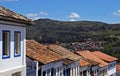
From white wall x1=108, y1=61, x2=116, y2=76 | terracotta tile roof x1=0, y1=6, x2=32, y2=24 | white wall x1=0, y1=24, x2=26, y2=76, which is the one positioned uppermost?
terracotta tile roof x1=0, y1=6, x2=32, y2=24

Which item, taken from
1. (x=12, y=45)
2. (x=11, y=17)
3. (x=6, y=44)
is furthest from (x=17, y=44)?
(x=11, y=17)

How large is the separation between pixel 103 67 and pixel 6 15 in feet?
126

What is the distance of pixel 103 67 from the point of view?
2105 inches

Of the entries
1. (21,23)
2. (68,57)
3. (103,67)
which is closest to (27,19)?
(21,23)

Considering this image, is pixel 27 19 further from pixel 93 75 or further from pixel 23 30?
pixel 93 75

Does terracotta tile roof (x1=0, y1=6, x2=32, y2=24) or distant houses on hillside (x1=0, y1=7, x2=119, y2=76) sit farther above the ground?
terracotta tile roof (x1=0, y1=6, x2=32, y2=24)

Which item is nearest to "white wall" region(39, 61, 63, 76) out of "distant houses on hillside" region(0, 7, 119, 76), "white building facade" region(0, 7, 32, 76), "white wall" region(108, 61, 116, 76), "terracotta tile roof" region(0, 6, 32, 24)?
"distant houses on hillside" region(0, 7, 119, 76)

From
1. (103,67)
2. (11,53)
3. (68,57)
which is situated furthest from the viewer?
(103,67)

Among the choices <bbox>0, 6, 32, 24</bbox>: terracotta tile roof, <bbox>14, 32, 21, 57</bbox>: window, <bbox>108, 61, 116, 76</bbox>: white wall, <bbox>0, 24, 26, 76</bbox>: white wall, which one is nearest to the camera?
<bbox>0, 6, 32, 24</bbox>: terracotta tile roof

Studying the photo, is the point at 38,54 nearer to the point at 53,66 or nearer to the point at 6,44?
the point at 53,66

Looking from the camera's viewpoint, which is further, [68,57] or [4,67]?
[68,57]

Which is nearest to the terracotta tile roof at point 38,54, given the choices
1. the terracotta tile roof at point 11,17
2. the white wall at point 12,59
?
the white wall at point 12,59

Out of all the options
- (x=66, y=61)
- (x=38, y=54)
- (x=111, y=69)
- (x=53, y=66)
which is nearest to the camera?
(x=38, y=54)

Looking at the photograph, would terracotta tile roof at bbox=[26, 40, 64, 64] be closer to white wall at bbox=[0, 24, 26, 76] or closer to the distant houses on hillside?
the distant houses on hillside
